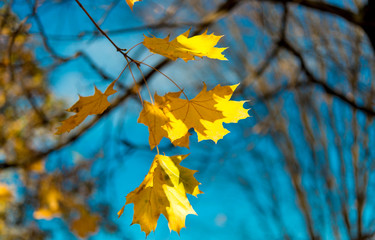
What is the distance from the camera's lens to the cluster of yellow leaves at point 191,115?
1.58ft

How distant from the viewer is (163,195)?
19.6 inches

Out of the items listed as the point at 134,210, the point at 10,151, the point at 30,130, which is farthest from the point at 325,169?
the point at 10,151

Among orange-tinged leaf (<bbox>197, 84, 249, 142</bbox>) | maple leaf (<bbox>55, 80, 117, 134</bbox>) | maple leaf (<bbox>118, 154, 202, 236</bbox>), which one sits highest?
maple leaf (<bbox>55, 80, 117, 134</bbox>)

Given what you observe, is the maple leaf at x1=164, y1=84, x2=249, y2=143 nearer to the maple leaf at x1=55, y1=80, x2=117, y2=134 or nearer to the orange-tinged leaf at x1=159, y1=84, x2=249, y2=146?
the orange-tinged leaf at x1=159, y1=84, x2=249, y2=146

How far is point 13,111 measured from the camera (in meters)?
2.09

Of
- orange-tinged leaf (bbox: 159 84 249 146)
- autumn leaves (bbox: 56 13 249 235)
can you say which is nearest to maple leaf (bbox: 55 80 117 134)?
autumn leaves (bbox: 56 13 249 235)

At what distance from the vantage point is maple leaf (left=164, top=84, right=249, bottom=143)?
20.0 inches

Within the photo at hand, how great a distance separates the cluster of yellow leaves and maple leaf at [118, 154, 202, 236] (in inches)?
1.9

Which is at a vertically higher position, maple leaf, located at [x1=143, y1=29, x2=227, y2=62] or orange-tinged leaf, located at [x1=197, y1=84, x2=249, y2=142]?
maple leaf, located at [x1=143, y1=29, x2=227, y2=62]

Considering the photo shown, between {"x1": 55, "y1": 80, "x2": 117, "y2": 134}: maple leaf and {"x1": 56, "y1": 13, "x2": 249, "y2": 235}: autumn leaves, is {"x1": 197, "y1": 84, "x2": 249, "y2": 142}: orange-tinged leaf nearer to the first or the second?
{"x1": 56, "y1": 13, "x2": 249, "y2": 235}: autumn leaves

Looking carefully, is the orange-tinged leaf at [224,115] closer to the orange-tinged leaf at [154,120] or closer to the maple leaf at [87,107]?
the orange-tinged leaf at [154,120]

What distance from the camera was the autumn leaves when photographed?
47 centimetres

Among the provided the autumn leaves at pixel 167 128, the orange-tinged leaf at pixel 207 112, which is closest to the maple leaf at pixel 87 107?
the autumn leaves at pixel 167 128

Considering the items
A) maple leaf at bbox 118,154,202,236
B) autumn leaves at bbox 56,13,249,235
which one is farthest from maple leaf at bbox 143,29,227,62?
maple leaf at bbox 118,154,202,236
